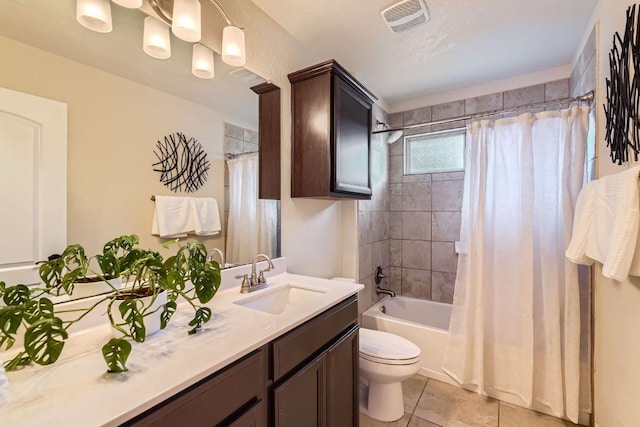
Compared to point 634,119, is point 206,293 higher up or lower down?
lower down

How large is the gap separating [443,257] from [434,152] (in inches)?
42.1

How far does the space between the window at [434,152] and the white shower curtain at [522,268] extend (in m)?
0.66

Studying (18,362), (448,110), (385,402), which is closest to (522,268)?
(385,402)

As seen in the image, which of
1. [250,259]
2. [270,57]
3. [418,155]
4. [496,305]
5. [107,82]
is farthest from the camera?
[418,155]

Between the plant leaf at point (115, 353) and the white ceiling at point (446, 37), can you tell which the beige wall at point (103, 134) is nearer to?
the plant leaf at point (115, 353)

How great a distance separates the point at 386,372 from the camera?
5.33 ft

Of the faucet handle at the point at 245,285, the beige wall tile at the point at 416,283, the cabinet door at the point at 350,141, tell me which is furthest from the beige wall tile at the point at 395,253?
the faucet handle at the point at 245,285

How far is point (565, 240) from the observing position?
167 cm

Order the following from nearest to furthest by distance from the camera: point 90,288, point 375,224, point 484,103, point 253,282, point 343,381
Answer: point 90,288
point 343,381
point 253,282
point 484,103
point 375,224

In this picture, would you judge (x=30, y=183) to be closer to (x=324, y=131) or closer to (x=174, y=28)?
(x=174, y=28)

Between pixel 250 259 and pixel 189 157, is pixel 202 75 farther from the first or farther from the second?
pixel 250 259

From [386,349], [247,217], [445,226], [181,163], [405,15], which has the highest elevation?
[405,15]

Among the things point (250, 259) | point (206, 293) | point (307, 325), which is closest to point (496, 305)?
point (307, 325)

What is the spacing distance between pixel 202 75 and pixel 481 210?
6.44 ft
